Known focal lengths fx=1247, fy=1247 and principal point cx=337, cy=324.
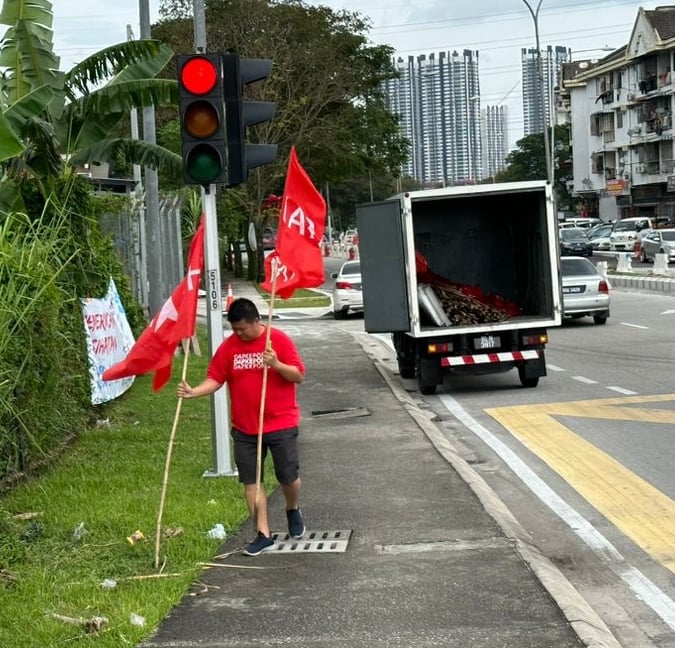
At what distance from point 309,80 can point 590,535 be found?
149 ft

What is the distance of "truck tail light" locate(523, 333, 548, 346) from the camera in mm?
17469

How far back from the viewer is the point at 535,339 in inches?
688

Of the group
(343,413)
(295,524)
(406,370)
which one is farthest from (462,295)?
(295,524)

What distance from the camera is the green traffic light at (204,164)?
9852 mm

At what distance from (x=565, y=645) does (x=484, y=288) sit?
15233 mm

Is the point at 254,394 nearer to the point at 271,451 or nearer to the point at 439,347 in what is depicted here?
the point at 271,451

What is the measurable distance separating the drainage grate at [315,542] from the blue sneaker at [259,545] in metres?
0.07

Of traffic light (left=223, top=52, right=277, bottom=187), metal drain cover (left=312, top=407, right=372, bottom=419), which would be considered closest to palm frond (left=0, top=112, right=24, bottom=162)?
traffic light (left=223, top=52, right=277, bottom=187)

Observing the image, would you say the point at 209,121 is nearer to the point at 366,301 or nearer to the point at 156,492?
the point at 156,492

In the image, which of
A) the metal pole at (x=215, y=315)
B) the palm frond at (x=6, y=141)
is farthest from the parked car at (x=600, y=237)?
the palm frond at (x=6, y=141)

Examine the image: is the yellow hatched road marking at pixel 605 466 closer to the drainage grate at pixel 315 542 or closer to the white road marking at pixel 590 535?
the white road marking at pixel 590 535

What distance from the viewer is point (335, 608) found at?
21.6 feet

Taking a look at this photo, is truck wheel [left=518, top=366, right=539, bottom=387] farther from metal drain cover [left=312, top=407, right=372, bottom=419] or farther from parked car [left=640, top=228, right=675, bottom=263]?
parked car [left=640, top=228, right=675, bottom=263]

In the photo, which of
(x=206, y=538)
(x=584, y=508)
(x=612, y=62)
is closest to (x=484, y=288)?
(x=584, y=508)
